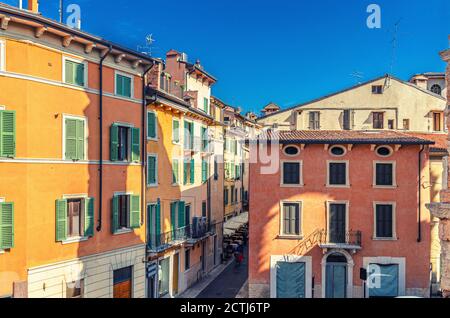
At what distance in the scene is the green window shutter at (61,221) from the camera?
15.2 metres

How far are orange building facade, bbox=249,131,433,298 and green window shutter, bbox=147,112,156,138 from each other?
581 centimetres

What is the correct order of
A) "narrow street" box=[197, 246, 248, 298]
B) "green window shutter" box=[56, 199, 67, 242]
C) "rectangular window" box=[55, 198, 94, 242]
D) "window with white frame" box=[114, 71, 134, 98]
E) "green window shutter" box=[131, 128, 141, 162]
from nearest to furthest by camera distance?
1. "green window shutter" box=[56, 199, 67, 242]
2. "rectangular window" box=[55, 198, 94, 242]
3. "window with white frame" box=[114, 71, 134, 98]
4. "green window shutter" box=[131, 128, 141, 162]
5. "narrow street" box=[197, 246, 248, 298]

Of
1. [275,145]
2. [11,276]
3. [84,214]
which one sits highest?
[275,145]

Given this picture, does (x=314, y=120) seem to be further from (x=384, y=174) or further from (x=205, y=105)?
(x=205, y=105)

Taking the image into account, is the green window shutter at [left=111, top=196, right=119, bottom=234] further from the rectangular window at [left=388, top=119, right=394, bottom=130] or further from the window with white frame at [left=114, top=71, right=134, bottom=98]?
the rectangular window at [left=388, top=119, right=394, bottom=130]

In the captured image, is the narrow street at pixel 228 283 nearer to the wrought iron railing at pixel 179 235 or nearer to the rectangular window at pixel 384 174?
the wrought iron railing at pixel 179 235

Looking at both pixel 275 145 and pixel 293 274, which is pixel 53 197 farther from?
pixel 293 274

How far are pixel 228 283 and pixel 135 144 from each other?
41.8 ft

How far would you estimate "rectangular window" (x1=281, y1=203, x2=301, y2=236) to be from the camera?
21.6 metres

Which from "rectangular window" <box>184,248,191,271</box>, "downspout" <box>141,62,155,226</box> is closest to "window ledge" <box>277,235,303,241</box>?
"rectangular window" <box>184,248,191,271</box>
